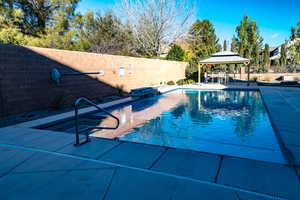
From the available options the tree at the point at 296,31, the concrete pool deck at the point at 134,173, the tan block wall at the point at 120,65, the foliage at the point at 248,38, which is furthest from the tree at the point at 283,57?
the concrete pool deck at the point at 134,173

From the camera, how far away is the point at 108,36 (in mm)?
22156

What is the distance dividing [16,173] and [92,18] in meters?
21.6

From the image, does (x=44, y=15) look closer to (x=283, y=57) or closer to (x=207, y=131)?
(x=207, y=131)

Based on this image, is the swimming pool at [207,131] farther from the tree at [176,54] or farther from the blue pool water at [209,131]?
the tree at [176,54]

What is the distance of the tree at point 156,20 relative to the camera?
22312mm

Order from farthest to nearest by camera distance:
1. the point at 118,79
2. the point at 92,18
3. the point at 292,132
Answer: the point at 92,18 < the point at 118,79 < the point at 292,132

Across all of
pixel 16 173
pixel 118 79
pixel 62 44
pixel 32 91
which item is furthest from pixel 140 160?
pixel 62 44

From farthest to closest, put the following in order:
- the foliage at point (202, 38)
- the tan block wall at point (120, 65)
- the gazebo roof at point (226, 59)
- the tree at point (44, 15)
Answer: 1. the foliage at point (202, 38)
2. the tree at point (44, 15)
3. the gazebo roof at point (226, 59)
4. the tan block wall at point (120, 65)

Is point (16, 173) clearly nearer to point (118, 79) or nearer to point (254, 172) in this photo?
point (254, 172)

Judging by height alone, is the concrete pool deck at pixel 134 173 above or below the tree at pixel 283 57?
below

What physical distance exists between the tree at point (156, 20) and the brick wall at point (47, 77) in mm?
11364

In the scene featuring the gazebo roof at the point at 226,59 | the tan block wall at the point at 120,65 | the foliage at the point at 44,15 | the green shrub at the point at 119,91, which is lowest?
the green shrub at the point at 119,91

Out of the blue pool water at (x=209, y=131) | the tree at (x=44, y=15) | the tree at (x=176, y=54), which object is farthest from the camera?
the tree at (x=176, y=54)

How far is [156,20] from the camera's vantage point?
891 inches
